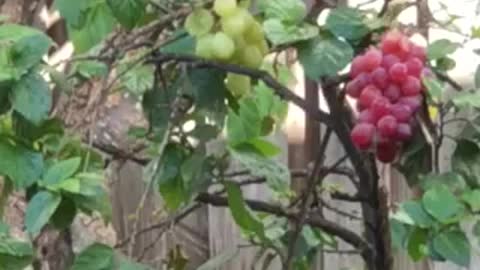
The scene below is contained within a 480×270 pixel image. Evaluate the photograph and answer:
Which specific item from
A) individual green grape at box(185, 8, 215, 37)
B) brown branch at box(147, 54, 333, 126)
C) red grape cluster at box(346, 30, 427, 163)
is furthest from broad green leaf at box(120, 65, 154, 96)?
red grape cluster at box(346, 30, 427, 163)

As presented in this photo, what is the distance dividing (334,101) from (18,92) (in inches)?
15.8

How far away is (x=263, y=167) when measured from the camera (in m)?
1.35

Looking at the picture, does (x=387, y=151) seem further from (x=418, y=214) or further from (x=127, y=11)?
(x=127, y=11)

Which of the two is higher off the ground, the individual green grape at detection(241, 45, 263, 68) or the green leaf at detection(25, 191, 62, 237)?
the individual green grape at detection(241, 45, 263, 68)

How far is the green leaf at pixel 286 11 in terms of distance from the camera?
128cm

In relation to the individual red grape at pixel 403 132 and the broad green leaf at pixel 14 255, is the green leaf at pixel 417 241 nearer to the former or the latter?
the individual red grape at pixel 403 132

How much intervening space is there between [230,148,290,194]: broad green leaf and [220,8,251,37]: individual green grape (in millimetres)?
162

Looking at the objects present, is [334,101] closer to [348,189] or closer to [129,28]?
[129,28]

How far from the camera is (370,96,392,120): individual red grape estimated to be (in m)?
1.22

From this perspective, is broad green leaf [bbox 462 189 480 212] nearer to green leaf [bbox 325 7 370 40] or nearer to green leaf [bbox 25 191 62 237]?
green leaf [bbox 325 7 370 40]

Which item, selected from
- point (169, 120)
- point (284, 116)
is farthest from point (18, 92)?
point (284, 116)

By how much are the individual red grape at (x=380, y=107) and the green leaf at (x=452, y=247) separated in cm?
14

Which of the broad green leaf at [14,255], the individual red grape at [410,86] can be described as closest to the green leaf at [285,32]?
the individual red grape at [410,86]

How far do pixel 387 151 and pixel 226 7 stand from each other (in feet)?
0.70
